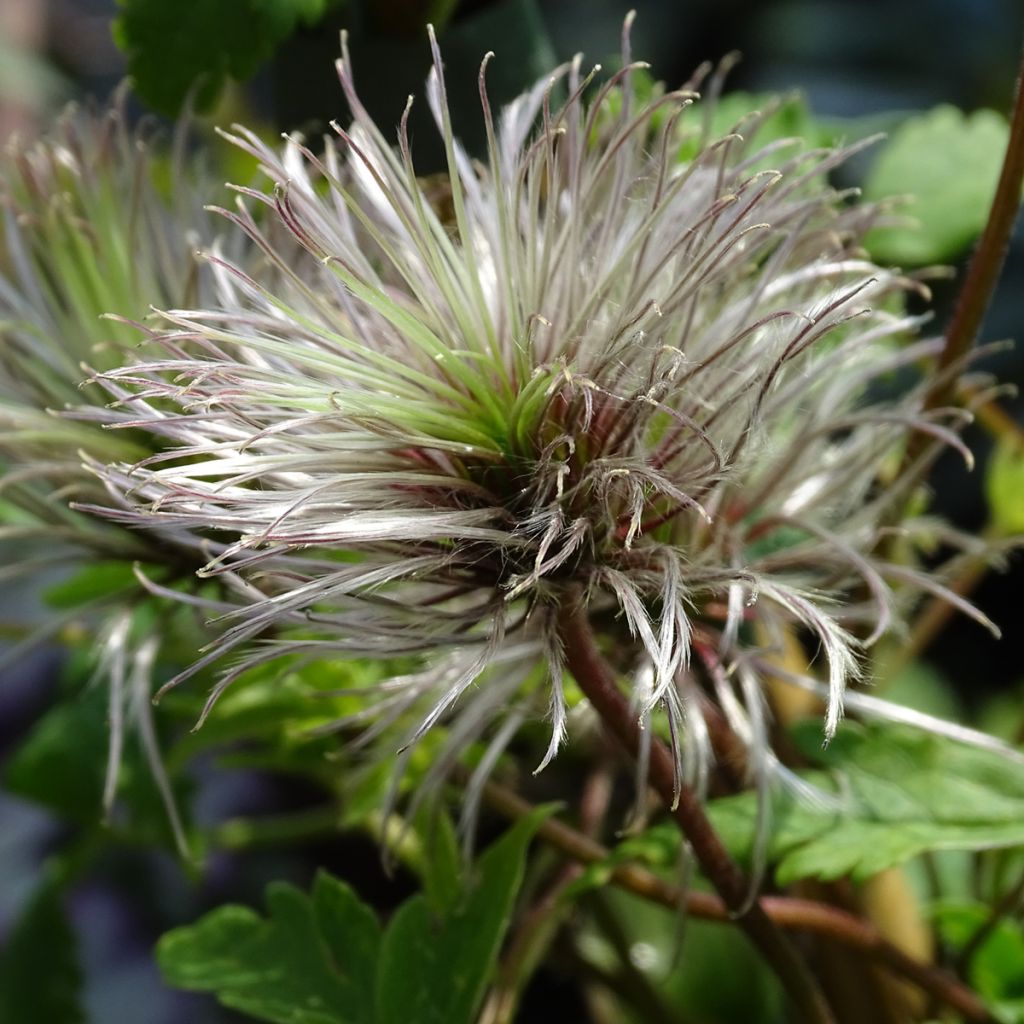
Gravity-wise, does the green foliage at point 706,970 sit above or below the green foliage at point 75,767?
below

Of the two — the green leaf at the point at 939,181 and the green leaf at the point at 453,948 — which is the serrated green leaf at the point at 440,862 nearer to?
the green leaf at the point at 453,948

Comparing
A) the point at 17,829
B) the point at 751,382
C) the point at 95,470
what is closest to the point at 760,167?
the point at 751,382

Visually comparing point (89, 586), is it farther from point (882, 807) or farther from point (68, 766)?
point (882, 807)

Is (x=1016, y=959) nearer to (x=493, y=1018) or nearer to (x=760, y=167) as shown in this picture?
(x=493, y=1018)

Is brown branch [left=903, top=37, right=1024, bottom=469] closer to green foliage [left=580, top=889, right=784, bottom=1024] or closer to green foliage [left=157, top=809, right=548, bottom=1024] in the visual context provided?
green foliage [left=157, top=809, right=548, bottom=1024]

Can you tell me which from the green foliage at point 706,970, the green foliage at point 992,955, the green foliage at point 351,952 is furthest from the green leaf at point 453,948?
the green foliage at point 706,970

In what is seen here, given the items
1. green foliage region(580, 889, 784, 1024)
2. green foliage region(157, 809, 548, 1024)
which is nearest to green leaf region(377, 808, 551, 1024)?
green foliage region(157, 809, 548, 1024)
